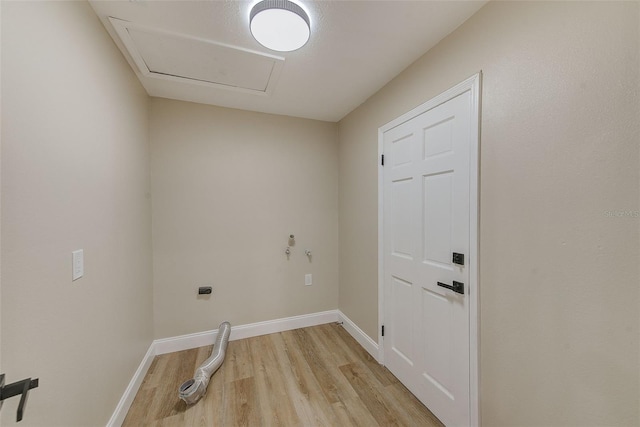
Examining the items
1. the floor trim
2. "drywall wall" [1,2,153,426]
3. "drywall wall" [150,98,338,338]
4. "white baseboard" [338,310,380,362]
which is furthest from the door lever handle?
"drywall wall" [1,2,153,426]

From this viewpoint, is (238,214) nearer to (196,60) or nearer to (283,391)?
(196,60)

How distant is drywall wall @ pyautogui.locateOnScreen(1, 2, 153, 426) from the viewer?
0.81 metres

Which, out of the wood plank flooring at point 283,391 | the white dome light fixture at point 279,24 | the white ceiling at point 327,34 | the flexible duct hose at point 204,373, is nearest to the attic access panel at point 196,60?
the white ceiling at point 327,34

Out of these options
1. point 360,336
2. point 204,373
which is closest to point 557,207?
point 360,336

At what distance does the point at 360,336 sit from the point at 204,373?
140 cm

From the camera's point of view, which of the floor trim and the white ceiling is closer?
the white ceiling

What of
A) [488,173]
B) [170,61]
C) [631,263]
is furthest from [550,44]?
[170,61]

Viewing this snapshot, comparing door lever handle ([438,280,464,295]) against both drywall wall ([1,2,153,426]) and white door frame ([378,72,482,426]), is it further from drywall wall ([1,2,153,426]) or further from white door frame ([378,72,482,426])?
drywall wall ([1,2,153,426])

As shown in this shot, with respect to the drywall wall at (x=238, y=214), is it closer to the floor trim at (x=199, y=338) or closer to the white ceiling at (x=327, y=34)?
the floor trim at (x=199, y=338)

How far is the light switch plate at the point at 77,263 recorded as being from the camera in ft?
3.64

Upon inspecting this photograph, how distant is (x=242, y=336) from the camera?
253 centimetres

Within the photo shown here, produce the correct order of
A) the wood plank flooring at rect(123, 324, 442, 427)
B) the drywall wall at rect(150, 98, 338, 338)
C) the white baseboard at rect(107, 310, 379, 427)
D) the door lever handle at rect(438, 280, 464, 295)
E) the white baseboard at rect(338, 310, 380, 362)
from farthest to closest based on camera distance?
the drywall wall at rect(150, 98, 338, 338), the white baseboard at rect(338, 310, 380, 362), the white baseboard at rect(107, 310, 379, 427), the wood plank flooring at rect(123, 324, 442, 427), the door lever handle at rect(438, 280, 464, 295)

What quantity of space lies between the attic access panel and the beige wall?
1268mm

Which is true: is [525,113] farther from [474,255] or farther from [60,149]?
[60,149]
